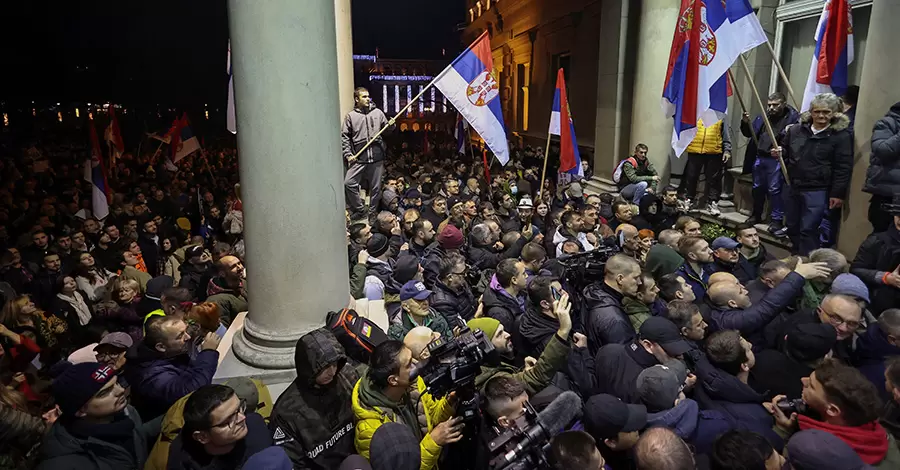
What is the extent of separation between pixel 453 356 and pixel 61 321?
4.93 meters

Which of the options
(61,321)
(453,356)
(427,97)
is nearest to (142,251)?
(61,321)

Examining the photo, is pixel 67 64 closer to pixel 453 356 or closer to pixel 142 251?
pixel 142 251

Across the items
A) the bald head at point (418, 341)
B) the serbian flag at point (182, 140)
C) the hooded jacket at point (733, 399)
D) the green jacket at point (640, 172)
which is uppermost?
the serbian flag at point (182, 140)

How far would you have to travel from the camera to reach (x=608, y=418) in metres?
2.91

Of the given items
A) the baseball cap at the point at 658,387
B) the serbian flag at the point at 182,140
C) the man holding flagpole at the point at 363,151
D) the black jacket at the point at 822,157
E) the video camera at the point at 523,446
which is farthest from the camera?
the serbian flag at the point at 182,140

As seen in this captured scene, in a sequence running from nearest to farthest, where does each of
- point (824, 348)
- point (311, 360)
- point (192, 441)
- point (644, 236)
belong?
point (192, 441) → point (311, 360) → point (824, 348) → point (644, 236)

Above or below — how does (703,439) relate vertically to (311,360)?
below

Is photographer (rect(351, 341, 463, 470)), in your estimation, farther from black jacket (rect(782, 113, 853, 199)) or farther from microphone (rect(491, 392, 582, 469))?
black jacket (rect(782, 113, 853, 199))

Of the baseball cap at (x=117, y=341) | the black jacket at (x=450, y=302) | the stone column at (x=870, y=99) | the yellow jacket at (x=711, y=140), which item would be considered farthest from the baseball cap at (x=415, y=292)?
the yellow jacket at (x=711, y=140)

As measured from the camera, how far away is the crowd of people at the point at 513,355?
2.81 m

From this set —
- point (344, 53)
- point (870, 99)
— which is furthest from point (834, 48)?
point (344, 53)

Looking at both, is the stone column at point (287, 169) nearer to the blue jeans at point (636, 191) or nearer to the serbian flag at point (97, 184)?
the blue jeans at point (636, 191)

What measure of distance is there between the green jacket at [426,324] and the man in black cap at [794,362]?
2.16 m

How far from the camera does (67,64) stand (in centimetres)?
4738
